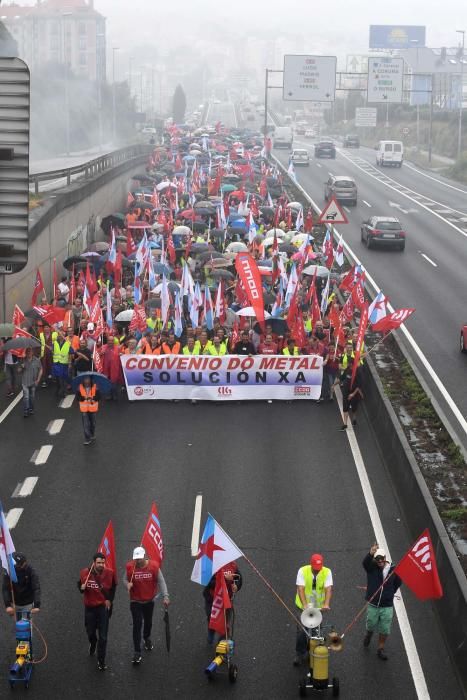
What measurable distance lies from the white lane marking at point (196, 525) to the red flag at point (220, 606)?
3.05 m

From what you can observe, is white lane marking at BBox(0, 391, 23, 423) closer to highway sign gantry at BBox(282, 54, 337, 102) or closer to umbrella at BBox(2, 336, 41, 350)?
umbrella at BBox(2, 336, 41, 350)

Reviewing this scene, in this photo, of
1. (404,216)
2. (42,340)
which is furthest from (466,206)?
(42,340)

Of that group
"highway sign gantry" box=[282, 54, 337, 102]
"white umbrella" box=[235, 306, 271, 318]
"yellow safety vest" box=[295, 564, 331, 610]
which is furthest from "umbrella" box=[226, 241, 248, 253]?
"highway sign gantry" box=[282, 54, 337, 102]

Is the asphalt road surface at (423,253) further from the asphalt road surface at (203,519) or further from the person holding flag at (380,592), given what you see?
the person holding flag at (380,592)

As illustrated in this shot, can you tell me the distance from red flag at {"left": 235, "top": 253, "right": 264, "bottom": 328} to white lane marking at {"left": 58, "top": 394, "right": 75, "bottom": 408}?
414cm

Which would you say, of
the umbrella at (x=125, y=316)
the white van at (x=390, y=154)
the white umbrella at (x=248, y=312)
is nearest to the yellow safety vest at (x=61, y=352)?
the umbrella at (x=125, y=316)

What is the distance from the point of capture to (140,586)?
11.8 meters

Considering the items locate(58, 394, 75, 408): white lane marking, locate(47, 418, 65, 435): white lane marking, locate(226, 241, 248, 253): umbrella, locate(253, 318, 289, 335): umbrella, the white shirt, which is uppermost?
locate(226, 241, 248, 253): umbrella

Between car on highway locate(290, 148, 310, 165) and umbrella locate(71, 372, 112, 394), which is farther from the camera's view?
car on highway locate(290, 148, 310, 165)

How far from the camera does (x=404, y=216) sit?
189ft

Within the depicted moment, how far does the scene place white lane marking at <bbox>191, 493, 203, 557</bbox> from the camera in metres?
15.1

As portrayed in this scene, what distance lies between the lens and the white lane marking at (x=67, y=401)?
74.9 feet

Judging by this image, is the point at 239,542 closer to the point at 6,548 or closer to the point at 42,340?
the point at 6,548

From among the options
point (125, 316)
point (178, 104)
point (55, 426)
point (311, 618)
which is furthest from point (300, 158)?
point (178, 104)
